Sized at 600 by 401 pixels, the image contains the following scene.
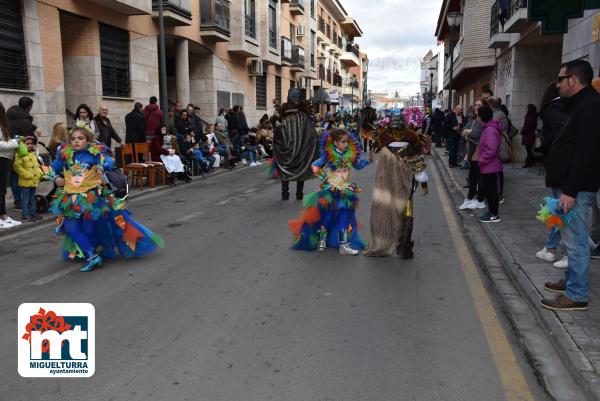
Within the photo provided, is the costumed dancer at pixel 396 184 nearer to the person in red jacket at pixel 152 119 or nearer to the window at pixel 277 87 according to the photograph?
the person in red jacket at pixel 152 119

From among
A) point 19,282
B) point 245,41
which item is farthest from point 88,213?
point 245,41

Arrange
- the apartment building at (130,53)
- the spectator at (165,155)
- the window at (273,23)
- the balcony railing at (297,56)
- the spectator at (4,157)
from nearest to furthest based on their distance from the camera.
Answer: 1. the spectator at (4,157)
2. the apartment building at (130,53)
3. the spectator at (165,155)
4. the window at (273,23)
5. the balcony railing at (297,56)

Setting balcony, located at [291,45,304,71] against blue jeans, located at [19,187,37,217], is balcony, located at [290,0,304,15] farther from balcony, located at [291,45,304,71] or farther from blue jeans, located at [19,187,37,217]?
blue jeans, located at [19,187,37,217]

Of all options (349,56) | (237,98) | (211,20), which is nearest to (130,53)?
(211,20)

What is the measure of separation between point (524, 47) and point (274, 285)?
14.9 m

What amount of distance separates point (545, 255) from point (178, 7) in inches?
619

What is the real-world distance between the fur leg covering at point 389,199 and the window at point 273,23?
25865mm

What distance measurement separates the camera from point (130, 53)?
657 inches

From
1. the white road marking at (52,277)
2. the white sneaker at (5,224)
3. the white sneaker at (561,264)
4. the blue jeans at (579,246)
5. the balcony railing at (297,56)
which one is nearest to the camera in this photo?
the blue jeans at (579,246)

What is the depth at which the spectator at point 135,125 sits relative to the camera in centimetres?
1362

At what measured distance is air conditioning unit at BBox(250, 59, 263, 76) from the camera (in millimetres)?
27672

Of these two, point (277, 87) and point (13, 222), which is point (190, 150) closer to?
point (13, 222)

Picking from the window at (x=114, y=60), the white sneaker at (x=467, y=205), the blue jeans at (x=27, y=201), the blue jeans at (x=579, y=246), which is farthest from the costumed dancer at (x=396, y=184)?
the window at (x=114, y=60)

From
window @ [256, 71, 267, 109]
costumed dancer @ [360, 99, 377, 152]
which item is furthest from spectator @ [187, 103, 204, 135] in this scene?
window @ [256, 71, 267, 109]
